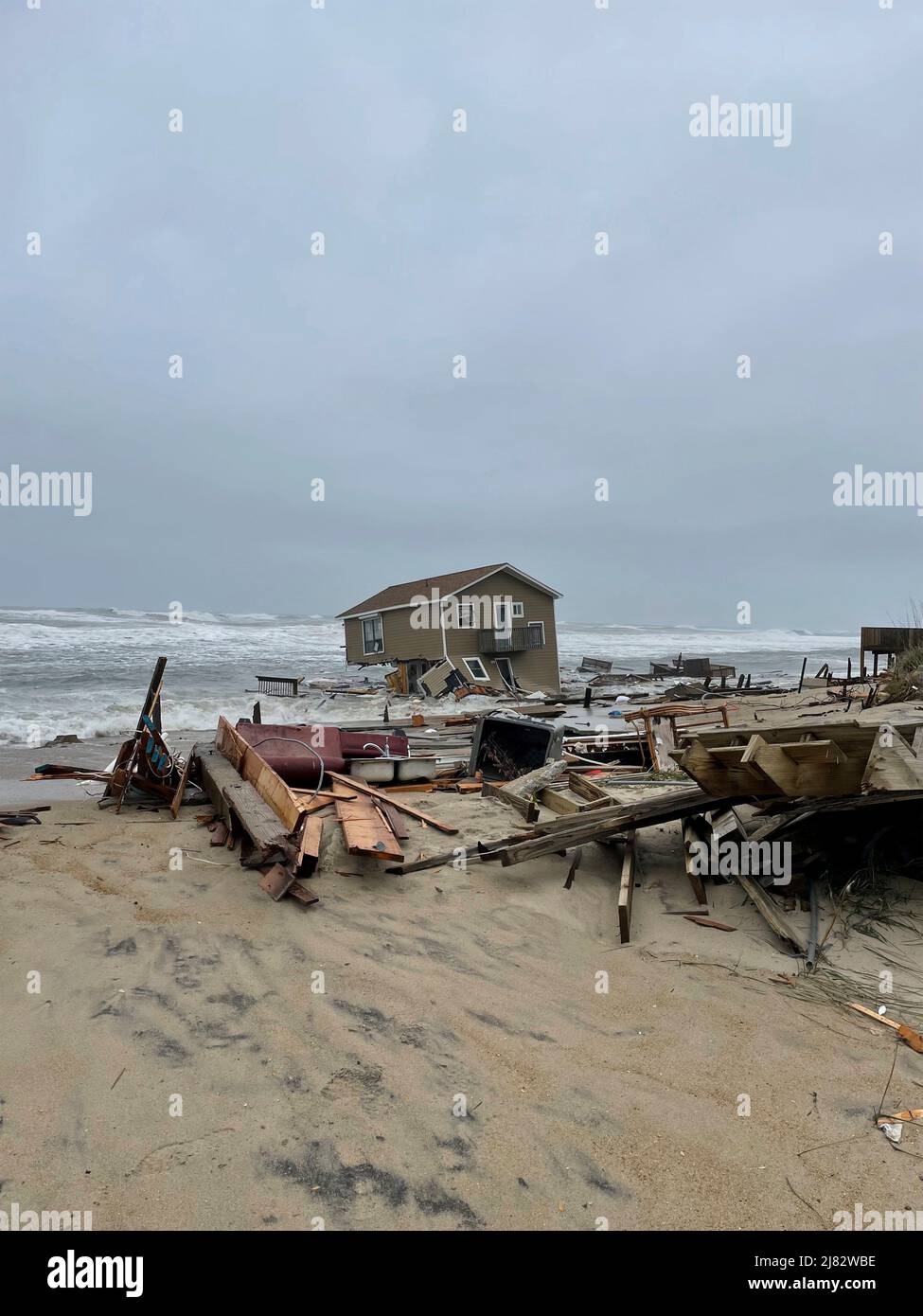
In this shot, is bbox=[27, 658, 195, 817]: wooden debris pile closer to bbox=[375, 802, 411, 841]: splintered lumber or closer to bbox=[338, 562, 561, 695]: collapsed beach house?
bbox=[375, 802, 411, 841]: splintered lumber

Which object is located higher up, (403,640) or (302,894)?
(403,640)

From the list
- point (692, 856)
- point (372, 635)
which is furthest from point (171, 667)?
point (692, 856)

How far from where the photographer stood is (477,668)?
1400 inches

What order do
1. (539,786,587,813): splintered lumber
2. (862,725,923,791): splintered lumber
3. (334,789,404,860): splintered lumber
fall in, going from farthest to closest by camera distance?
(539,786,587,813): splintered lumber → (334,789,404,860): splintered lumber → (862,725,923,791): splintered lumber

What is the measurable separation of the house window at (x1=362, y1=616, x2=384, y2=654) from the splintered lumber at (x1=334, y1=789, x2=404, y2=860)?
31086 mm

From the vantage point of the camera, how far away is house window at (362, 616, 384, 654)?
1549 inches

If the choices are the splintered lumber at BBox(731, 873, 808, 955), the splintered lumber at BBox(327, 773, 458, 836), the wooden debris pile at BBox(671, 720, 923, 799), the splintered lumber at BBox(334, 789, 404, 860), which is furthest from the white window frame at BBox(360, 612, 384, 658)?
the wooden debris pile at BBox(671, 720, 923, 799)

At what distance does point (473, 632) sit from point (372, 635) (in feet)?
22.4

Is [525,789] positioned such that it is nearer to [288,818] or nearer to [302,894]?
[288,818]

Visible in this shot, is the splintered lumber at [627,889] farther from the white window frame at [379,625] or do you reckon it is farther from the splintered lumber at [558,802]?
the white window frame at [379,625]

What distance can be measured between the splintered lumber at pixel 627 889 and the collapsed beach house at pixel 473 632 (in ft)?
87.6

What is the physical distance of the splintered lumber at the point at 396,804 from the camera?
806 centimetres
